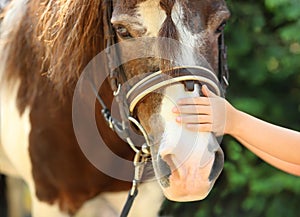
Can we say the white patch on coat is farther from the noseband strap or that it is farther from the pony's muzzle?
the pony's muzzle

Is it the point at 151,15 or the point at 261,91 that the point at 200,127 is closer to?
the point at 151,15

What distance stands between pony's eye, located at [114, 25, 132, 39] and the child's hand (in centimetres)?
24

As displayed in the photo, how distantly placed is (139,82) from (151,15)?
0.17 meters

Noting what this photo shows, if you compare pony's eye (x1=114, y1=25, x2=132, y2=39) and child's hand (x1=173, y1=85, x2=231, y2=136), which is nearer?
child's hand (x1=173, y1=85, x2=231, y2=136)

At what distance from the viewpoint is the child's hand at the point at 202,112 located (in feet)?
5.35

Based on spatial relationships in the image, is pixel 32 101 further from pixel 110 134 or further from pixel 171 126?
pixel 171 126

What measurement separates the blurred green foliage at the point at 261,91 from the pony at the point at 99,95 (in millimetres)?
576

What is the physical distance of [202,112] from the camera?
5.43ft

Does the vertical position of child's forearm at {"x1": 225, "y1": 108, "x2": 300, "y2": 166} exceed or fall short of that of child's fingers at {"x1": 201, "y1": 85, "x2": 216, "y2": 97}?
it falls short

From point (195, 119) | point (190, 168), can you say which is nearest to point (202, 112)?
point (195, 119)

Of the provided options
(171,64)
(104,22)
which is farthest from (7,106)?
(171,64)

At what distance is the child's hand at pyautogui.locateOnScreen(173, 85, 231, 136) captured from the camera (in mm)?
1631

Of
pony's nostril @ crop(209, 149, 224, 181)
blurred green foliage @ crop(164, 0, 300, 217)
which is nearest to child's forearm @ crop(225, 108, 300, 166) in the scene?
pony's nostril @ crop(209, 149, 224, 181)

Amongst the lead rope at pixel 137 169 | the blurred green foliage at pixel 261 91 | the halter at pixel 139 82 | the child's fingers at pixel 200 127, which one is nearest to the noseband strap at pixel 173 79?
the halter at pixel 139 82
